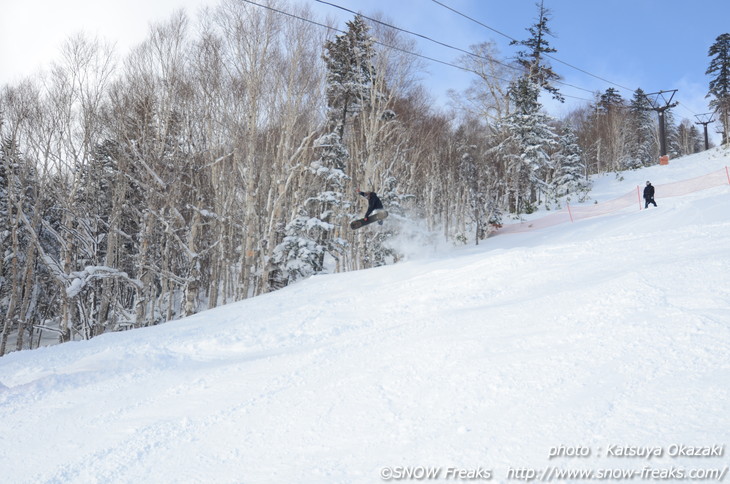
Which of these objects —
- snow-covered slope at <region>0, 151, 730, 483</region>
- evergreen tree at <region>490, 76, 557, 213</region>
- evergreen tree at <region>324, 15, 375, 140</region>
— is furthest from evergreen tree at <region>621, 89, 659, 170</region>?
snow-covered slope at <region>0, 151, 730, 483</region>

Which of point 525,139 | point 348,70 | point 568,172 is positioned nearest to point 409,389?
point 348,70

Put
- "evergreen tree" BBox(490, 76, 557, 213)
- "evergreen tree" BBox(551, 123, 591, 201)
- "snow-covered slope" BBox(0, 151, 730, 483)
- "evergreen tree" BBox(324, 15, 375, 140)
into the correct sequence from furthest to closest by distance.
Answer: "evergreen tree" BBox(551, 123, 591, 201), "evergreen tree" BBox(490, 76, 557, 213), "evergreen tree" BBox(324, 15, 375, 140), "snow-covered slope" BBox(0, 151, 730, 483)

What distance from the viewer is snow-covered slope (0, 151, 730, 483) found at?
3025 millimetres

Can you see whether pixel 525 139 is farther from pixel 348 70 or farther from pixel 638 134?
pixel 638 134

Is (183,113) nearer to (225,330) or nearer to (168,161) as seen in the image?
(168,161)

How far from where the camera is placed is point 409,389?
4.22m

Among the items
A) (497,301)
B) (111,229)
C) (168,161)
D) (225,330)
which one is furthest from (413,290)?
(111,229)

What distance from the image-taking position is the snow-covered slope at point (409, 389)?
303cm

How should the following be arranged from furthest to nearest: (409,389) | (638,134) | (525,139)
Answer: (638,134)
(525,139)
(409,389)

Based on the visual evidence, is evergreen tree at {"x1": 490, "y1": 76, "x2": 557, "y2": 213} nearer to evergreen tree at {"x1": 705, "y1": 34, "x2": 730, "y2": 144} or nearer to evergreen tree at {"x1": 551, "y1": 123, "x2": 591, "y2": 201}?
evergreen tree at {"x1": 551, "y1": 123, "x2": 591, "y2": 201}

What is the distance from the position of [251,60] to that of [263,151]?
11.6 ft

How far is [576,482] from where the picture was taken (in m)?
2.56

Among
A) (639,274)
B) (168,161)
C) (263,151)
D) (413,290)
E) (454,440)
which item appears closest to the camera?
(454,440)

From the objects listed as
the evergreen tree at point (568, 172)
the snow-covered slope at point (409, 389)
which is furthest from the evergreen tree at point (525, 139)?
the snow-covered slope at point (409, 389)
